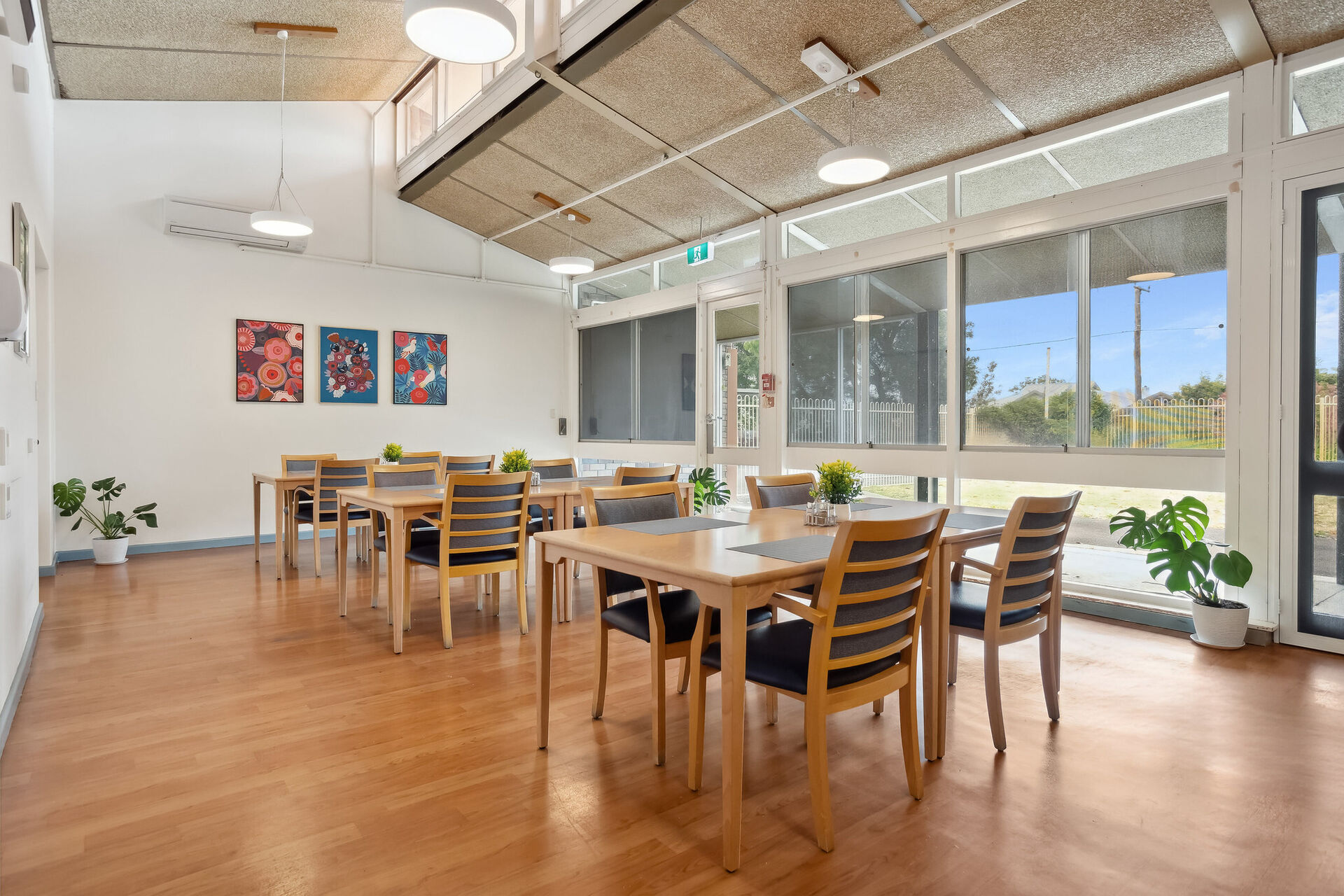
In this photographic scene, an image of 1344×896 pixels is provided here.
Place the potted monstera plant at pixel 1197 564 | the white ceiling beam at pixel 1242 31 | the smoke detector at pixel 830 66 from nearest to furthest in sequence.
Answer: the white ceiling beam at pixel 1242 31, the potted monstera plant at pixel 1197 564, the smoke detector at pixel 830 66

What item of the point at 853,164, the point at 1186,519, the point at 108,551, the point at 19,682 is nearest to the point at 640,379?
the point at 853,164

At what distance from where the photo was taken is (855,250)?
597 centimetres

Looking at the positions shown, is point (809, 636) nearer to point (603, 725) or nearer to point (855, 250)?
point (603, 725)

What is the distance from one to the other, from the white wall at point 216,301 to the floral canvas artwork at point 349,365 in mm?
88

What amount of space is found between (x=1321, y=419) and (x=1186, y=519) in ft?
2.60

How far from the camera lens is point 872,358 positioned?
594 centimetres

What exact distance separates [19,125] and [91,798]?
346 cm

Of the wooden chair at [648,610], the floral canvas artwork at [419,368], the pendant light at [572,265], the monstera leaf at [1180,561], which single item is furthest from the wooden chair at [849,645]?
the floral canvas artwork at [419,368]

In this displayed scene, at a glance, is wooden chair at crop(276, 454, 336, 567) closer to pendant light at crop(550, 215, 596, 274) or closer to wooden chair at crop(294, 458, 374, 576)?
wooden chair at crop(294, 458, 374, 576)

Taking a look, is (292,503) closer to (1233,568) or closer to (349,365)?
(349,365)

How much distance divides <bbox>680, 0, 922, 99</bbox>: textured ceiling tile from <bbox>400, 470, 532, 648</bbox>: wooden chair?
3.02 metres

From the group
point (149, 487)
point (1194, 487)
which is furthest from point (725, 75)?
point (149, 487)

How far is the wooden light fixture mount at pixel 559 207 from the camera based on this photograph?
7.54 m

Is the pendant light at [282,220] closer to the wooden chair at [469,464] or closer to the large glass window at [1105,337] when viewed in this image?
the wooden chair at [469,464]
